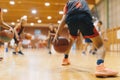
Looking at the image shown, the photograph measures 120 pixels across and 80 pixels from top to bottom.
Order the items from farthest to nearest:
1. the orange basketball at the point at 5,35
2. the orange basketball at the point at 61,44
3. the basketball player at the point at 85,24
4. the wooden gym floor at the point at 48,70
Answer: the orange basketball at the point at 5,35 → the orange basketball at the point at 61,44 → the basketball player at the point at 85,24 → the wooden gym floor at the point at 48,70

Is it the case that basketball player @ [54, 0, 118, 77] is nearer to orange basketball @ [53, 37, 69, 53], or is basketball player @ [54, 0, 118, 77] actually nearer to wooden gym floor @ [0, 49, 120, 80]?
wooden gym floor @ [0, 49, 120, 80]

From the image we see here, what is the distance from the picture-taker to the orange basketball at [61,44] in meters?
3.99

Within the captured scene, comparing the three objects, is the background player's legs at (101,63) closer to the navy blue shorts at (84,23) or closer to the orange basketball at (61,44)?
the navy blue shorts at (84,23)

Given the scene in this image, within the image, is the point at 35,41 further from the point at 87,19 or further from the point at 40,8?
the point at 87,19

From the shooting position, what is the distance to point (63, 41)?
159 inches

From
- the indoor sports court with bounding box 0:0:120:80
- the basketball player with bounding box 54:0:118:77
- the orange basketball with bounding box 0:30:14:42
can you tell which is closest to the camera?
the basketball player with bounding box 54:0:118:77

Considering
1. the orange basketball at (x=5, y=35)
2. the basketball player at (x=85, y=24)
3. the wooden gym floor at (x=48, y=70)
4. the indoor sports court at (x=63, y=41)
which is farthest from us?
the orange basketball at (x=5, y=35)

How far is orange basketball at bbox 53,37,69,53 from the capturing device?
13.1 feet

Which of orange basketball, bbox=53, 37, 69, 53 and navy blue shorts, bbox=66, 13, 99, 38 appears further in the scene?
orange basketball, bbox=53, 37, 69, 53

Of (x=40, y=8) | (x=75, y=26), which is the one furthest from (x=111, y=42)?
(x=75, y=26)

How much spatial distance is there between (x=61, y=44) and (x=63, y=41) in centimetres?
7

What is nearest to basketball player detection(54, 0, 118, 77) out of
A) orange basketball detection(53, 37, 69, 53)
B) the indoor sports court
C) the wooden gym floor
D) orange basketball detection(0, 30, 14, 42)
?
the indoor sports court

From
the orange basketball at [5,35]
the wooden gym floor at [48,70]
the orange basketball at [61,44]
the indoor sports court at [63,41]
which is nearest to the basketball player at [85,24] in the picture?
the indoor sports court at [63,41]

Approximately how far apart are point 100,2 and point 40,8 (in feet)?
18.4
